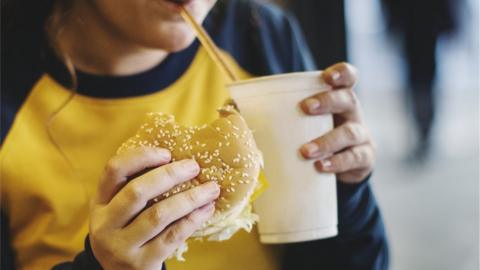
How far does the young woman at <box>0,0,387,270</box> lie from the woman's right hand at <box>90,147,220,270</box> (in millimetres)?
122

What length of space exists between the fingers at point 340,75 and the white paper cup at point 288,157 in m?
0.01

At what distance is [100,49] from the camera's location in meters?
1.07

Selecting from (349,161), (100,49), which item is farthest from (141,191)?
(100,49)

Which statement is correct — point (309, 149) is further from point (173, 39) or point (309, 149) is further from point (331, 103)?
point (173, 39)

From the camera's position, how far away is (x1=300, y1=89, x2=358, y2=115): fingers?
83cm

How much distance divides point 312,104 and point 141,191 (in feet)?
0.94

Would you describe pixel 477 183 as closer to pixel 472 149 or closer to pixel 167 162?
pixel 472 149

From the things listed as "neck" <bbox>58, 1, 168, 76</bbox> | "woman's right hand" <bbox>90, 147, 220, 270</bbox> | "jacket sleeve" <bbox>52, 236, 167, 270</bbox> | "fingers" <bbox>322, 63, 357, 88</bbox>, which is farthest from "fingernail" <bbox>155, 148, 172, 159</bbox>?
"neck" <bbox>58, 1, 168, 76</bbox>

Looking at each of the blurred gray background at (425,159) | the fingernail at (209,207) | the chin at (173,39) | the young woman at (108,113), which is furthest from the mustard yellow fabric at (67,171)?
the blurred gray background at (425,159)

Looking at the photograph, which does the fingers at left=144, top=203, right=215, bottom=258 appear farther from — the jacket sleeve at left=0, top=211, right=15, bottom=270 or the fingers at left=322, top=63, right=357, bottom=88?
the jacket sleeve at left=0, top=211, right=15, bottom=270

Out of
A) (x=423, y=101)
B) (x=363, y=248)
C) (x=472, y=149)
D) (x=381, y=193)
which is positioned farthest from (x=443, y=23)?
(x=363, y=248)

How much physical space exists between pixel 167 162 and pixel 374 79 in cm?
793

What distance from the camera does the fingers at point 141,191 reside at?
2.18ft

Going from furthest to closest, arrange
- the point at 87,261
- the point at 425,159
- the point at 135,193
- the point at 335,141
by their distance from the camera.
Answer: the point at 425,159, the point at 335,141, the point at 87,261, the point at 135,193
